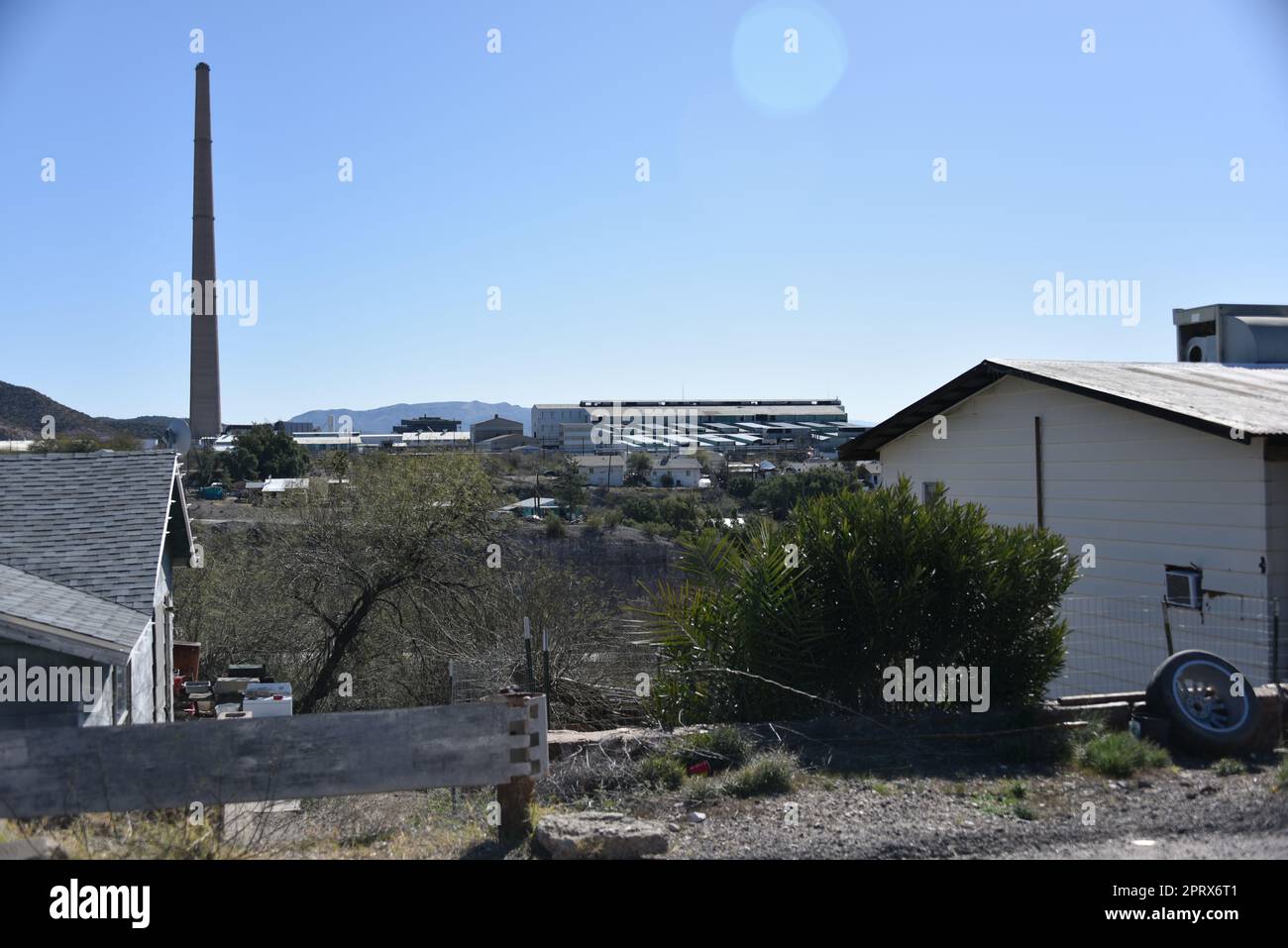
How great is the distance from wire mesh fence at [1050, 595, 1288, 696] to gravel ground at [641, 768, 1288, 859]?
2690 millimetres

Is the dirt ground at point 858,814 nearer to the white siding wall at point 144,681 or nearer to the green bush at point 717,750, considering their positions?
the green bush at point 717,750

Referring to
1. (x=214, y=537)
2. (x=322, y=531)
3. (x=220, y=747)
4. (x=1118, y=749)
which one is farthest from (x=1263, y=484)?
(x=214, y=537)

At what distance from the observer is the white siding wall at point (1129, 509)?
9609 mm

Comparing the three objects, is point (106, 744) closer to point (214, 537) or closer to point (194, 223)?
point (214, 537)

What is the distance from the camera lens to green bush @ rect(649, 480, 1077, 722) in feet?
29.0

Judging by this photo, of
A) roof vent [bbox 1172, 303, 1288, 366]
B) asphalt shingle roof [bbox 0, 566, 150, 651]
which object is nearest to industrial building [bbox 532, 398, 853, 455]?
roof vent [bbox 1172, 303, 1288, 366]

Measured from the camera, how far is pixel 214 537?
25.6 m

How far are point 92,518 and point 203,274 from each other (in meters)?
48.9

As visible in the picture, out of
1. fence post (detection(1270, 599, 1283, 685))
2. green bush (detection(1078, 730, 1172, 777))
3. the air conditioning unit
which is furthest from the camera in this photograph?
the air conditioning unit

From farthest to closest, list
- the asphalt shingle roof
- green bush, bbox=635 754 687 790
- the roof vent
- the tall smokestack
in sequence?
1. the tall smokestack
2. the roof vent
3. the asphalt shingle roof
4. green bush, bbox=635 754 687 790

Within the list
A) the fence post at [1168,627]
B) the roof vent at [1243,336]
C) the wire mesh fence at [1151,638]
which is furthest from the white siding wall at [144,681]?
the roof vent at [1243,336]

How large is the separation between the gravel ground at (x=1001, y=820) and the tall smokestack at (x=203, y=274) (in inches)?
2176

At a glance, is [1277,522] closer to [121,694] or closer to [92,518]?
[121,694]

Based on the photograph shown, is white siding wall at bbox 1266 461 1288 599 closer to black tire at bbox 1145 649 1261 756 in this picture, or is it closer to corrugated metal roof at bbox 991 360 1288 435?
corrugated metal roof at bbox 991 360 1288 435
